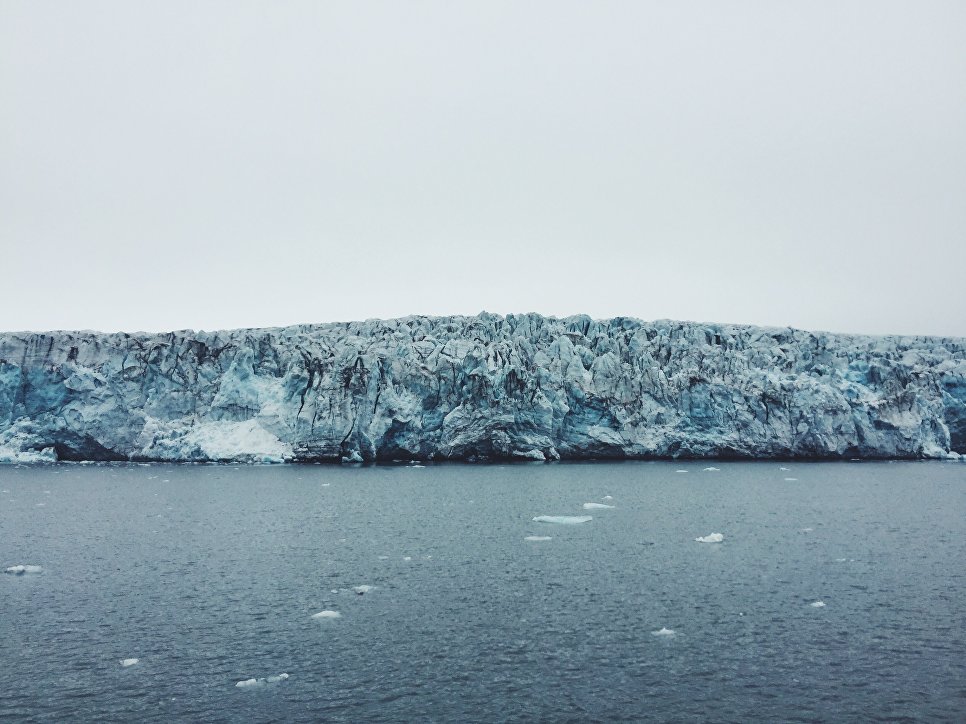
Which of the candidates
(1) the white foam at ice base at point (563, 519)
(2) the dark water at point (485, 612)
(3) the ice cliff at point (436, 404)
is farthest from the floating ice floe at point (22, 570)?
(3) the ice cliff at point (436, 404)

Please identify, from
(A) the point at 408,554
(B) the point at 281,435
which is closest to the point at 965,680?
(A) the point at 408,554

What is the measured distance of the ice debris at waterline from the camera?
9.83 metres

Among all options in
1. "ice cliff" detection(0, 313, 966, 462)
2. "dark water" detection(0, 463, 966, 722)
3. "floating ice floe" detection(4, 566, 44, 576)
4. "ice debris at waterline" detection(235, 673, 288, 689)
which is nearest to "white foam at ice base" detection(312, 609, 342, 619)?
"dark water" detection(0, 463, 966, 722)

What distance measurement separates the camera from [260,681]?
32.7ft

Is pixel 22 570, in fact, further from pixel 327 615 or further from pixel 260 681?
pixel 260 681

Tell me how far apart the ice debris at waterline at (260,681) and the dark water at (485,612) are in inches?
3.4

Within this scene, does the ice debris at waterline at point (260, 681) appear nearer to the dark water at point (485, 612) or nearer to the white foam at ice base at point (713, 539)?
the dark water at point (485, 612)

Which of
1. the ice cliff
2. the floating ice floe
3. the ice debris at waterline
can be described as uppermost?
the ice cliff

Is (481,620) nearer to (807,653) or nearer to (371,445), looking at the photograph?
(807,653)

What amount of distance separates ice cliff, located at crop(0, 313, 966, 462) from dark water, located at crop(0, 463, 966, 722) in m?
17.2

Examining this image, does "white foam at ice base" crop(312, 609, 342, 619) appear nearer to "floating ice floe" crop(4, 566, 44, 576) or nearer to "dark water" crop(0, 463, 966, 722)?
"dark water" crop(0, 463, 966, 722)

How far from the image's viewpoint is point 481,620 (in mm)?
12742

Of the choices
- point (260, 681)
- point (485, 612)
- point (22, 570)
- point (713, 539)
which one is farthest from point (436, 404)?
point (260, 681)

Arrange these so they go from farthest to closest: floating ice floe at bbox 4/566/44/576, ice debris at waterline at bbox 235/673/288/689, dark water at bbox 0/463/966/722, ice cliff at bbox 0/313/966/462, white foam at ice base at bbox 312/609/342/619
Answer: ice cliff at bbox 0/313/966/462 < floating ice floe at bbox 4/566/44/576 < white foam at ice base at bbox 312/609/342/619 < ice debris at waterline at bbox 235/673/288/689 < dark water at bbox 0/463/966/722
